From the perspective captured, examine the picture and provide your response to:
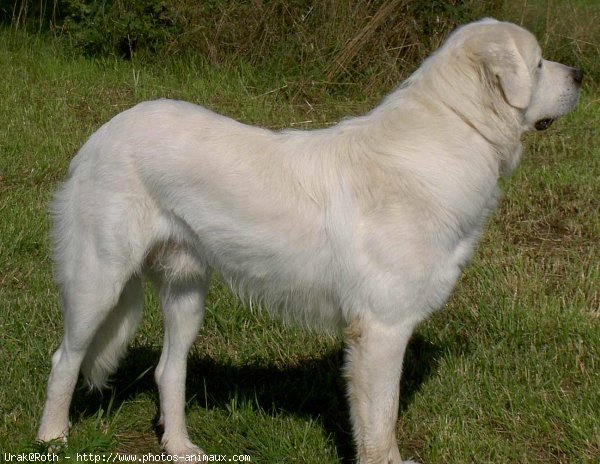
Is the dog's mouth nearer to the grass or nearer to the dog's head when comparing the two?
the dog's head

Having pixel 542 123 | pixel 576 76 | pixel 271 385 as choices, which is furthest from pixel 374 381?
pixel 576 76

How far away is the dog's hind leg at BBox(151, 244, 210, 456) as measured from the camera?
4.14m

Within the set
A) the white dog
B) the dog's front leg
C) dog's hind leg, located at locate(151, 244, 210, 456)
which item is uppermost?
the white dog

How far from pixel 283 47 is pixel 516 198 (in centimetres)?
338

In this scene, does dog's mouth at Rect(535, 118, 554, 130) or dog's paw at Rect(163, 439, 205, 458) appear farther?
dog's paw at Rect(163, 439, 205, 458)

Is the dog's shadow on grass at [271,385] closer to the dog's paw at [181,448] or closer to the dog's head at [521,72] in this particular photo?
the dog's paw at [181,448]

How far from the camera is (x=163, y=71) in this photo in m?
9.26

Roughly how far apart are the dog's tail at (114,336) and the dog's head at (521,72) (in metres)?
1.68

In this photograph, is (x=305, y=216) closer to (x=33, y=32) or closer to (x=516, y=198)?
(x=516, y=198)

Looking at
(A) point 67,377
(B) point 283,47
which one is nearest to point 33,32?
(B) point 283,47

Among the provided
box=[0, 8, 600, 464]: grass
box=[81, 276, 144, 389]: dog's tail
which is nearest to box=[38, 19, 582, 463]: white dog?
box=[81, 276, 144, 389]: dog's tail

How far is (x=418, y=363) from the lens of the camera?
472 centimetres

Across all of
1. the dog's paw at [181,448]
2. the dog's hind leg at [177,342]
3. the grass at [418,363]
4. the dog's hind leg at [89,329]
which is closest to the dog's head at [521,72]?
the grass at [418,363]

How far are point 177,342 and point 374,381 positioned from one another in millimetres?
1030
